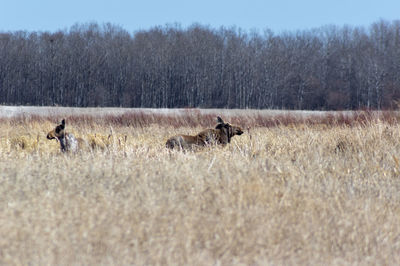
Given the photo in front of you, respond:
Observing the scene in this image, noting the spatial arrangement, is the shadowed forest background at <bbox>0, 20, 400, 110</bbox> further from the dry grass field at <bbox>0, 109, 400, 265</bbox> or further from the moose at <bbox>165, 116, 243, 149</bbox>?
the dry grass field at <bbox>0, 109, 400, 265</bbox>

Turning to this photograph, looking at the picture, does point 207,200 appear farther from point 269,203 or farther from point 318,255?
point 318,255

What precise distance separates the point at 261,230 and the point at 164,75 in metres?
53.8

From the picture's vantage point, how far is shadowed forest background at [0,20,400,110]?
185 feet

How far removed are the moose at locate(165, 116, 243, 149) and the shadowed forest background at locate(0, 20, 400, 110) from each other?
44.7 meters

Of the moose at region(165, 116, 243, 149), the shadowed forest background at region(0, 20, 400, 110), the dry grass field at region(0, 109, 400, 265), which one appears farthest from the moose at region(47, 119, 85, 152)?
the shadowed forest background at region(0, 20, 400, 110)

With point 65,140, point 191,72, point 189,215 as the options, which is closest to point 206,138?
point 65,140

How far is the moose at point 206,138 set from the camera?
972cm

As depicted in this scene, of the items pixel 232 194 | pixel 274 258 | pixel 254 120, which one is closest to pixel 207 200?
pixel 232 194

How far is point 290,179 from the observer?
5520 mm

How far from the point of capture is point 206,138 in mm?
10203

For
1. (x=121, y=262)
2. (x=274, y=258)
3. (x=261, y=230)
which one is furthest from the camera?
(x=261, y=230)

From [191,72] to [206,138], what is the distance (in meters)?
48.1

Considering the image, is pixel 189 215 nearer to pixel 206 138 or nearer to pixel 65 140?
pixel 206 138

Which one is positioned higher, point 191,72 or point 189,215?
point 191,72
